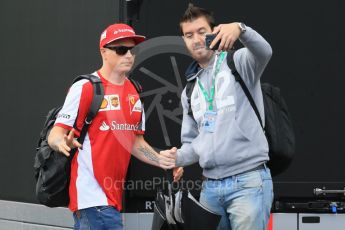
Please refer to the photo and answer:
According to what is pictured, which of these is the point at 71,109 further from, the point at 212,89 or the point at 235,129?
the point at 235,129

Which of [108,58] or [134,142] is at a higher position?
[108,58]

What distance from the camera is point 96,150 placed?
3.96 meters

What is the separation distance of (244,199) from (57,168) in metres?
1.24

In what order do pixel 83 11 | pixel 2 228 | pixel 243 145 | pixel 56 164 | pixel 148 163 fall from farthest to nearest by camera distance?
pixel 2 228 → pixel 83 11 → pixel 148 163 → pixel 56 164 → pixel 243 145

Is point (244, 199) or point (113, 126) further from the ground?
point (113, 126)

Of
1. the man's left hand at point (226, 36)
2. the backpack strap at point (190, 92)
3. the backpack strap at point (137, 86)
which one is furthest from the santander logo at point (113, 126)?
the man's left hand at point (226, 36)

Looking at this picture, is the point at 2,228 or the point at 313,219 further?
the point at 2,228

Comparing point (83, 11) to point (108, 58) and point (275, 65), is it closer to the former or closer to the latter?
point (108, 58)

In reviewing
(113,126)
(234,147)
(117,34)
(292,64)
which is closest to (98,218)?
(113,126)

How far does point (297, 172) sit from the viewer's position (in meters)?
4.56

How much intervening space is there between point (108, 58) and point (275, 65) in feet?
3.81

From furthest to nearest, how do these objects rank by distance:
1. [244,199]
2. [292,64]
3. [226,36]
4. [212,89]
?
1. [292,64]
2. [212,89]
3. [244,199]
4. [226,36]

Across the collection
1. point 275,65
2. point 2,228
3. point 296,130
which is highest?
point 275,65

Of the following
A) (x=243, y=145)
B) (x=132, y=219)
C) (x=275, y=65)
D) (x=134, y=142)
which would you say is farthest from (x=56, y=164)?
(x=275, y=65)
